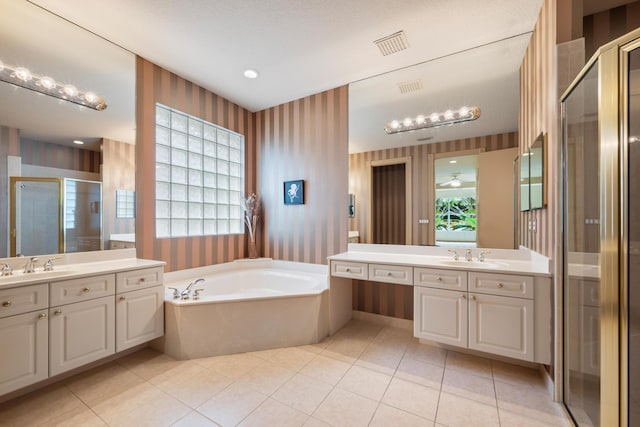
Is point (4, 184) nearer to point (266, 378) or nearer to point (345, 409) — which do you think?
point (266, 378)

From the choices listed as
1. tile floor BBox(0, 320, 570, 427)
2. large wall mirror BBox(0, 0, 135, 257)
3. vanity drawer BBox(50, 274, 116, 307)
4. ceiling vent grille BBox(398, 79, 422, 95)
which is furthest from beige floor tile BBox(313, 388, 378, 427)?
ceiling vent grille BBox(398, 79, 422, 95)

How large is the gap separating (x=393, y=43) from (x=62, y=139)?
9.16 feet

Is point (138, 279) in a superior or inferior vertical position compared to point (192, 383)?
superior

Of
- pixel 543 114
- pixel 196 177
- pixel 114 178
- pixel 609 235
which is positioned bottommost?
pixel 609 235

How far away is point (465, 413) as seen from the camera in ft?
4.81

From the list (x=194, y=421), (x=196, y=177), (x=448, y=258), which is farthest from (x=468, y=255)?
(x=196, y=177)

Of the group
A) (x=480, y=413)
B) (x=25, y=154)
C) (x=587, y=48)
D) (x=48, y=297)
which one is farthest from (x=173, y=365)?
(x=587, y=48)

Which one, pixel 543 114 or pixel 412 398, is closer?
pixel 412 398

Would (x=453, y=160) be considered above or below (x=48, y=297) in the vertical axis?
above

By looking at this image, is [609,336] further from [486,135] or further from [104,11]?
[104,11]

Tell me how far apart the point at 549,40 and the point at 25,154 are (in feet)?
12.0

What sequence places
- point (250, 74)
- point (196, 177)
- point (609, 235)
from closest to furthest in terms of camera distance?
point (609, 235)
point (250, 74)
point (196, 177)

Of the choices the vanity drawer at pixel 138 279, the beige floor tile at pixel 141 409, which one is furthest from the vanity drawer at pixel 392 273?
the vanity drawer at pixel 138 279

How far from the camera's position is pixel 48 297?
1.55 metres
